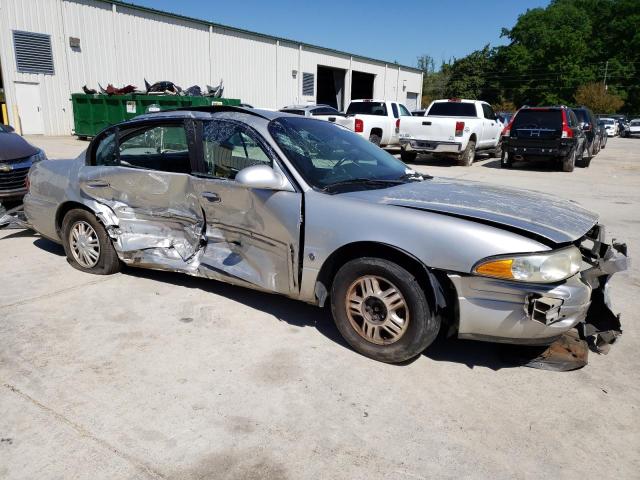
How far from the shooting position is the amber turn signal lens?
2.78 metres

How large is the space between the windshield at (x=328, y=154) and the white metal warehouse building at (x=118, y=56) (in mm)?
21259

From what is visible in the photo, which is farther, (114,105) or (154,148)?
(114,105)

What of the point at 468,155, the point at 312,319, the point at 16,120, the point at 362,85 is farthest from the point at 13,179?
the point at 362,85

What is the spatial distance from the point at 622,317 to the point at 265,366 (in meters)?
2.97

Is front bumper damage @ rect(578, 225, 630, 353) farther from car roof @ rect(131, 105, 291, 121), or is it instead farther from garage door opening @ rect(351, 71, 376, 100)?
garage door opening @ rect(351, 71, 376, 100)

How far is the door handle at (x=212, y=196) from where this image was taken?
386 cm

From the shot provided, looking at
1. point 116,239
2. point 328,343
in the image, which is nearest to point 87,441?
point 328,343

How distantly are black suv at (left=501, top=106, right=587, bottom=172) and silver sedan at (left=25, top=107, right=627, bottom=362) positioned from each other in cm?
1158

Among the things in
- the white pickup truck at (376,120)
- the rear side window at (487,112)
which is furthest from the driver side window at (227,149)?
the rear side window at (487,112)

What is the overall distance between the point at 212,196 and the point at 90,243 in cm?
166

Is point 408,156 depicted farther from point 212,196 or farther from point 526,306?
point 526,306

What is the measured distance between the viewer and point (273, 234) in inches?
140

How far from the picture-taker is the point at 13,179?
6.95m

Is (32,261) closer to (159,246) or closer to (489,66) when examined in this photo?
(159,246)
